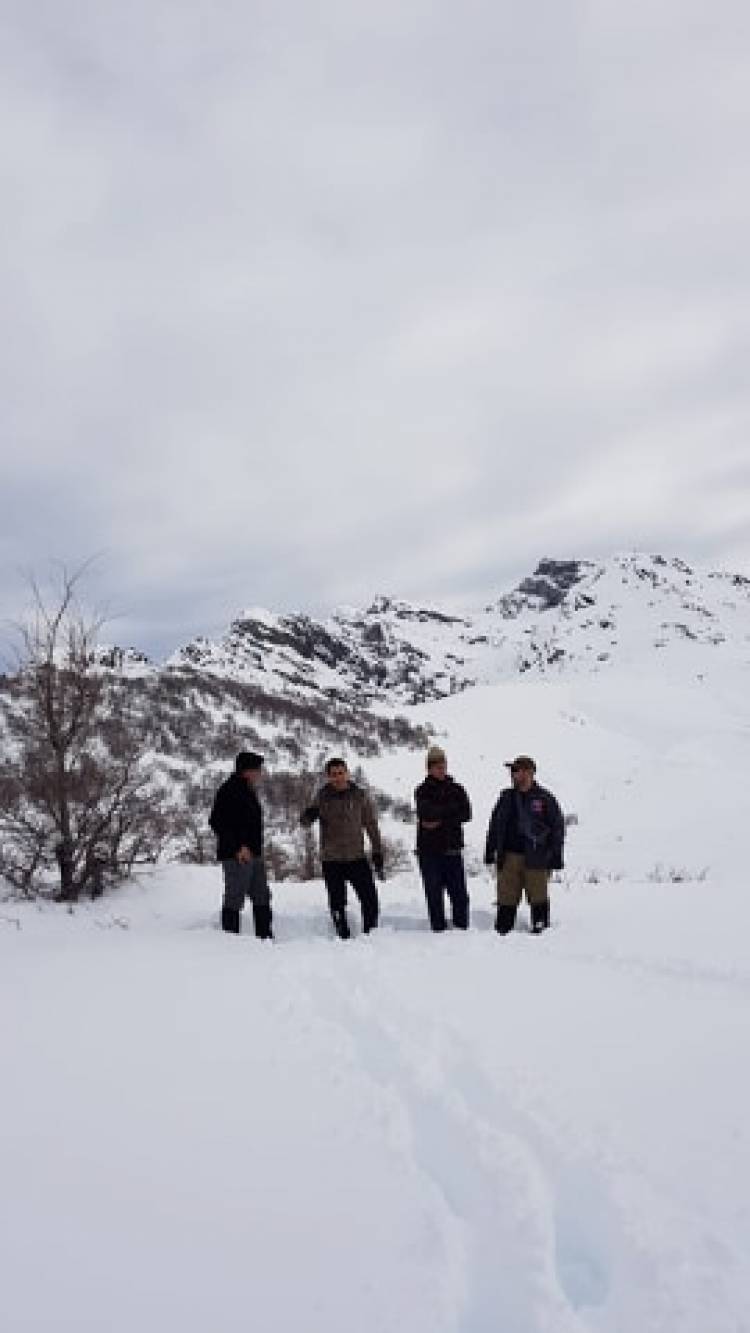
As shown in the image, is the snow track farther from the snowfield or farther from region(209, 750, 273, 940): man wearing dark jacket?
region(209, 750, 273, 940): man wearing dark jacket

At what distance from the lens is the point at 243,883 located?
30.0 feet

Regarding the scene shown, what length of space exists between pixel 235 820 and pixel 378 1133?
18.2ft

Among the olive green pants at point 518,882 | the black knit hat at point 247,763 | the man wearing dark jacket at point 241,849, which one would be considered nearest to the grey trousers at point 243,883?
the man wearing dark jacket at point 241,849

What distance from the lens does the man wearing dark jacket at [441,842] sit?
949cm

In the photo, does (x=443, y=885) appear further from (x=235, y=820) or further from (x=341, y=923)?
(x=235, y=820)

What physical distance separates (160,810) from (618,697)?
86952 millimetres

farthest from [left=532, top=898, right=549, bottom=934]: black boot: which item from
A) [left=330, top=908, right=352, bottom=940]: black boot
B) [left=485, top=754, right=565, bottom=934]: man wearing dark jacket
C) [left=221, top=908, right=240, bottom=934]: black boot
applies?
[left=221, top=908, right=240, bottom=934]: black boot

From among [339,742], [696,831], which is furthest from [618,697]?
[696,831]

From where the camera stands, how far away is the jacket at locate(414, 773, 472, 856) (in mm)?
9547

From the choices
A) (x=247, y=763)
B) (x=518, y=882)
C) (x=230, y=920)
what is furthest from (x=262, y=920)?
(x=518, y=882)

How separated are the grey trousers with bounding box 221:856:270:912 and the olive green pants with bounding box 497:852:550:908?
235cm

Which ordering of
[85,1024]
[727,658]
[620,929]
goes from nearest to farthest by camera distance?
1. [85,1024]
2. [620,929]
3. [727,658]

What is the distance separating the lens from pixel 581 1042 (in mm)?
5074

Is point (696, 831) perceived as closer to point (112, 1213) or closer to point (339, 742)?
point (112, 1213)
